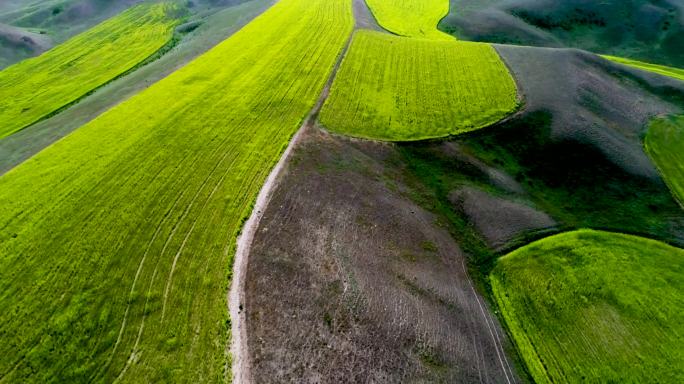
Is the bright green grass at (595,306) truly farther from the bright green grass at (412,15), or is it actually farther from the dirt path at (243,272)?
the bright green grass at (412,15)

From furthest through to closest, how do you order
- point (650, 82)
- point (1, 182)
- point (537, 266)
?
point (650, 82)
point (1, 182)
point (537, 266)

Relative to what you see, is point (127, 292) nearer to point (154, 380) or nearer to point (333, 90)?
point (154, 380)

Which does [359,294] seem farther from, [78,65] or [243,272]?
[78,65]

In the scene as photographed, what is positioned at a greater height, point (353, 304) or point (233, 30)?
point (233, 30)

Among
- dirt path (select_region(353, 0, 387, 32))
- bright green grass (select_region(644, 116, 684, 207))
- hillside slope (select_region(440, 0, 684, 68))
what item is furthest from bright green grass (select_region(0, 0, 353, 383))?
hillside slope (select_region(440, 0, 684, 68))

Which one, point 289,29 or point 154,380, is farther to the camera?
point 289,29

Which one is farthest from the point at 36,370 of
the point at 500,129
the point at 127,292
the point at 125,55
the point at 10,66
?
the point at 10,66
